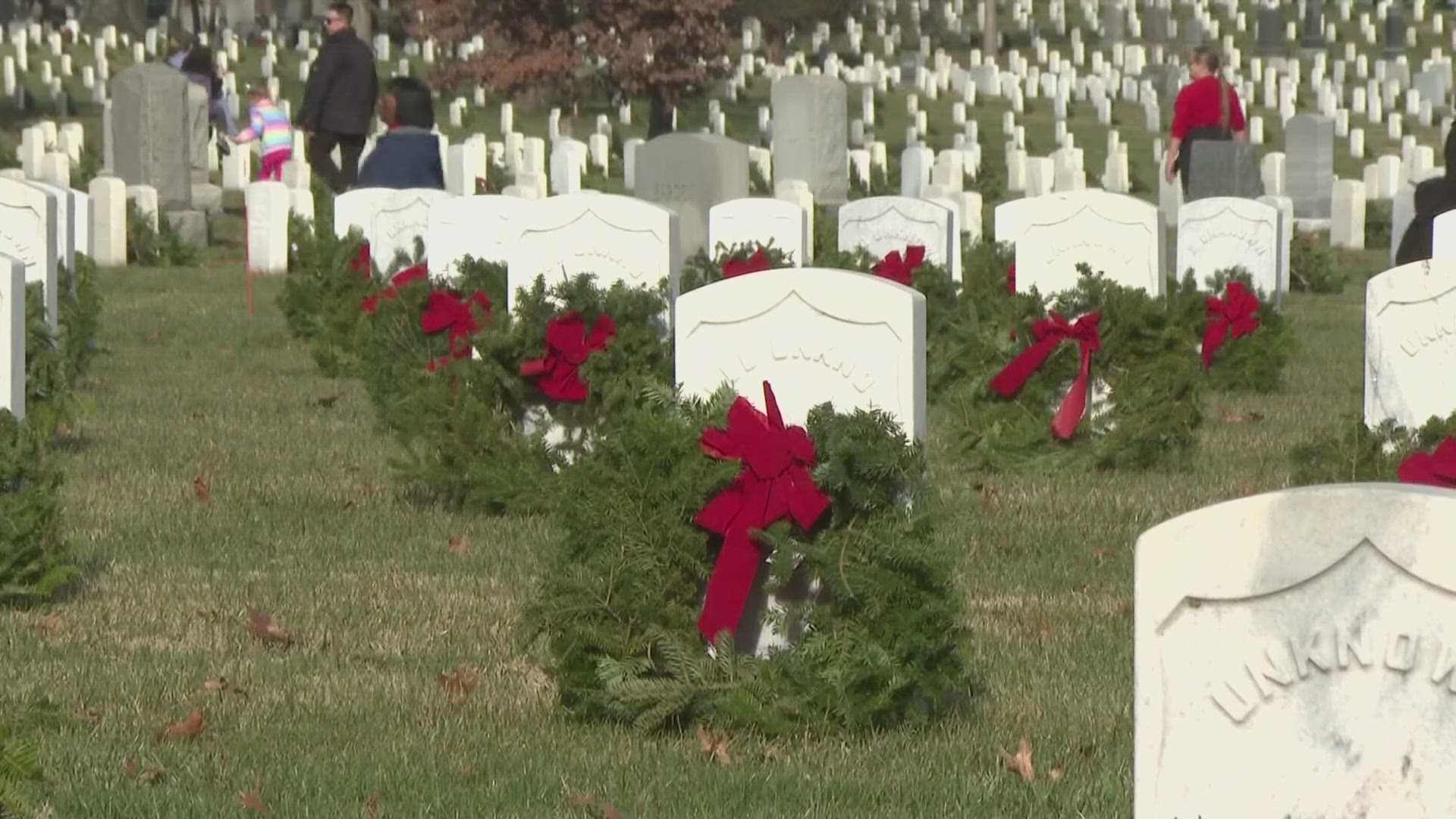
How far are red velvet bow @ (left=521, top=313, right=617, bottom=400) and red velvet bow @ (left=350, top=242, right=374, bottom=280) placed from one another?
5.60 m

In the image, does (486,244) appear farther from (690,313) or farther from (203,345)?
(690,313)

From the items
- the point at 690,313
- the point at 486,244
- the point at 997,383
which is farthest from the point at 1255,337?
the point at 690,313

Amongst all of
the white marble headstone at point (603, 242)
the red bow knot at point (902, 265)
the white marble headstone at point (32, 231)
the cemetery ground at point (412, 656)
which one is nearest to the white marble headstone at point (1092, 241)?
the red bow knot at point (902, 265)

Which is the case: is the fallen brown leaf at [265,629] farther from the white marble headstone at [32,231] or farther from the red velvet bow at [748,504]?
the white marble headstone at [32,231]

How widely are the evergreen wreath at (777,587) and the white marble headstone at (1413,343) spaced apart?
2270 mm

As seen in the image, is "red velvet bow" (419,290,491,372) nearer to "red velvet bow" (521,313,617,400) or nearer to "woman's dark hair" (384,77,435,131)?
"red velvet bow" (521,313,617,400)

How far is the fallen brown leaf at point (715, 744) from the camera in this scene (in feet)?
18.6

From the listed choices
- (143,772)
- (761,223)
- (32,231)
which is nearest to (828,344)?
(143,772)

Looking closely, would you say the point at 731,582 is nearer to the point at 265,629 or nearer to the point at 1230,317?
the point at 265,629

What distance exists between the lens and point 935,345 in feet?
39.8

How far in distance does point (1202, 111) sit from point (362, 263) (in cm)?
842

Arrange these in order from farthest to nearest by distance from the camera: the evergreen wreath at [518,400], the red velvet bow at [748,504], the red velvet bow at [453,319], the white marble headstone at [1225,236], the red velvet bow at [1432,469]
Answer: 1. the white marble headstone at [1225,236]
2. the red velvet bow at [453,319]
3. the evergreen wreath at [518,400]
4. the red velvet bow at [748,504]
5. the red velvet bow at [1432,469]

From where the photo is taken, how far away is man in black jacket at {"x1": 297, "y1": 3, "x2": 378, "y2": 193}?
19938 millimetres

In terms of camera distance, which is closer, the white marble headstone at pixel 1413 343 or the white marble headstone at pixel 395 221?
the white marble headstone at pixel 1413 343
